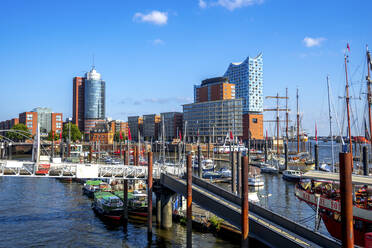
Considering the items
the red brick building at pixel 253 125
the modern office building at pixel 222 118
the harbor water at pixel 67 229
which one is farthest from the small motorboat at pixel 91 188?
the red brick building at pixel 253 125

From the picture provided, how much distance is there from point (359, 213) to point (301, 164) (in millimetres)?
63614

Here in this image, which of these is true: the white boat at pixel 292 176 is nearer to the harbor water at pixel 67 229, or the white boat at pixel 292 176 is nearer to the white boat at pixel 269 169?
the white boat at pixel 269 169

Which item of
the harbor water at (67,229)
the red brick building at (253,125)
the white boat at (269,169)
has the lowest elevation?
the harbor water at (67,229)

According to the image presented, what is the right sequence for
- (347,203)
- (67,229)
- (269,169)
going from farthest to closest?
1. (269,169)
2. (67,229)
3. (347,203)

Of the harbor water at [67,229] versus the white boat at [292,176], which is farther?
the white boat at [292,176]

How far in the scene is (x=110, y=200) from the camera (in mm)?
42656

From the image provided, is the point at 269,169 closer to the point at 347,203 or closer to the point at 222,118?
the point at 347,203

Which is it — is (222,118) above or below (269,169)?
above

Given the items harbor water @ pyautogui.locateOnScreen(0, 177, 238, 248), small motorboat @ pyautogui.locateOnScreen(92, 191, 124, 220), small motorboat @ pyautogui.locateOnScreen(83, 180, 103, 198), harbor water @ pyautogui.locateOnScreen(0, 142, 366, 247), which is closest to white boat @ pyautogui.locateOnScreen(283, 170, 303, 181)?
harbor water @ pyautogui.locateOnScreen(0, 142, 366, 247)

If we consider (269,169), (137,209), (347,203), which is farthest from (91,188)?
(347,203)

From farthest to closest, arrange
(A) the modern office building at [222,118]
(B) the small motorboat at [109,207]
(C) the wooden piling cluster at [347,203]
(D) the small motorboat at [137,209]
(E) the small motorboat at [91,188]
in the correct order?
1. (A) the modern office building at [222,118]
2. (E) the small motorboat at [91,188]
3. (D) the small motorboat at [137,209]
4. (B) the small motorboat at [109,207]
5. (C) the wooden piling cluster at [347,203]

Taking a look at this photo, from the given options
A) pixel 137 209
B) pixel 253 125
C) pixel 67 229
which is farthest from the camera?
pixel 253 125

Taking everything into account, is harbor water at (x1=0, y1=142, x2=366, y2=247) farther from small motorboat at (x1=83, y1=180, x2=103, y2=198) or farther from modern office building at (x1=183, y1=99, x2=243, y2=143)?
modern office building at (x1=183, y1=99, x2=243, y2=143)

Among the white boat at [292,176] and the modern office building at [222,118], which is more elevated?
the modern office building at [222,118]
